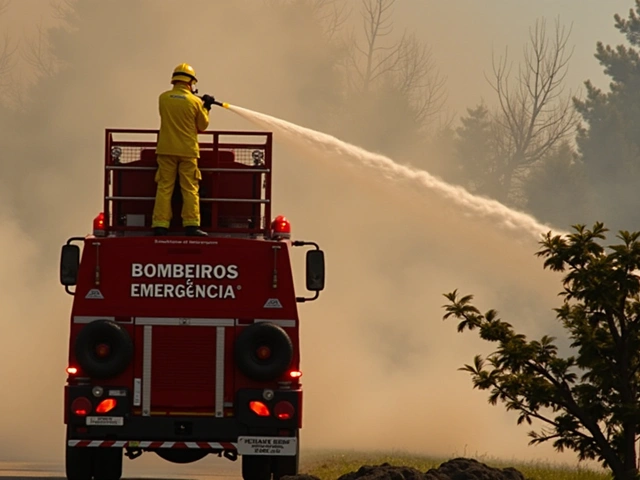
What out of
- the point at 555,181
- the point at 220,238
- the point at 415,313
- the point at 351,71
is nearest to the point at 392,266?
the point at 415,313

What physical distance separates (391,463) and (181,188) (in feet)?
20.5

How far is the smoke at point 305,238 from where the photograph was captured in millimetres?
25844

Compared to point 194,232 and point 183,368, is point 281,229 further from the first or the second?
point 183,368

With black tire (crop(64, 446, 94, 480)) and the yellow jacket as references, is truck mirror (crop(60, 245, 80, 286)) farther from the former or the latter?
black tire (crop(64, 446, 94, 480))

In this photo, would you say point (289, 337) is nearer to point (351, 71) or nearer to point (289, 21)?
point (289, 21)

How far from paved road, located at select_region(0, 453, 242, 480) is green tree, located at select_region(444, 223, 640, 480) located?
3735 millimetres

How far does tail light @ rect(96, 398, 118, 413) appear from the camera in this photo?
1366cm

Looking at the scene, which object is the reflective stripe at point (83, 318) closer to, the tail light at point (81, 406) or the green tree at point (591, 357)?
the tail light at point (81, 406)

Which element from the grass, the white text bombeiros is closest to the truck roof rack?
the white text bombeiros

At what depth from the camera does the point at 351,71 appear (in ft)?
159

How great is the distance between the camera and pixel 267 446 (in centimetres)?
1371

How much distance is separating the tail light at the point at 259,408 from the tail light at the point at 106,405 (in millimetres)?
1235

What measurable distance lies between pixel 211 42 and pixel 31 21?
6598 mm

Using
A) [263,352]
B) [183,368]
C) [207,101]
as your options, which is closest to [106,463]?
[183,368]
